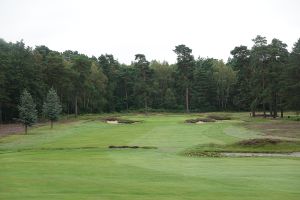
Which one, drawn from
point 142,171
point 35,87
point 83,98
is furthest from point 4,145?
point 83,98

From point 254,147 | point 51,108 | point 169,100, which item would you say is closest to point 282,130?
point 254,147

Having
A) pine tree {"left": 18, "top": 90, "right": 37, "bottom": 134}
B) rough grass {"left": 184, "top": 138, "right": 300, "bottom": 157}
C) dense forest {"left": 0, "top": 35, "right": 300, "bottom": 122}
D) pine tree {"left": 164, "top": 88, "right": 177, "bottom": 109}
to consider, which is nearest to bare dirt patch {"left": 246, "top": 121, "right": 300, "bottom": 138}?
rough grass {"left": 184, "top": 138, "right": 300, "bottom": 157}

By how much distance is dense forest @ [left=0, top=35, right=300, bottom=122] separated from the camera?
89062 mm

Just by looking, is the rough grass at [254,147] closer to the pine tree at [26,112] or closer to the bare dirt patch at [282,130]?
the bare dirt patch at [282,130]

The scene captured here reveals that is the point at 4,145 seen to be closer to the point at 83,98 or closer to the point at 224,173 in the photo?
the point at 224,173

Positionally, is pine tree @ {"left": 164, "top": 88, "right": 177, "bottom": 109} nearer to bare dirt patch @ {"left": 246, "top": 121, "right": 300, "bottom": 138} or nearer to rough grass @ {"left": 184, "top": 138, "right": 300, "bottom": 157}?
bare dirt patch @ {"left": 246, "top": 121, "right": 300, "bottom": 138}

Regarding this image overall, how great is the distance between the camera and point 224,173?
20.0 m

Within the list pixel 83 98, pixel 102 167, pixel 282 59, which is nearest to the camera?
pixel 102 167

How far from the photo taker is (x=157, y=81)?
152m

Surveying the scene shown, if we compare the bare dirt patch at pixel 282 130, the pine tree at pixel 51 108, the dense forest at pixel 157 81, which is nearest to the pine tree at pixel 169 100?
the dense forest at pixel 157 81

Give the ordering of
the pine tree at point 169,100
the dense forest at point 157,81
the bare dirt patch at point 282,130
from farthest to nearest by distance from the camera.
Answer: the pine tree at point 169,100, the dense forest at point 157,81, the bare dirt patch at point 282,130

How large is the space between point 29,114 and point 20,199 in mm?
48397

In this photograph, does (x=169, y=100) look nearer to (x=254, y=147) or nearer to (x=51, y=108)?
(x=51, y=108)

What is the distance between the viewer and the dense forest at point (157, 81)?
89.1 meters
